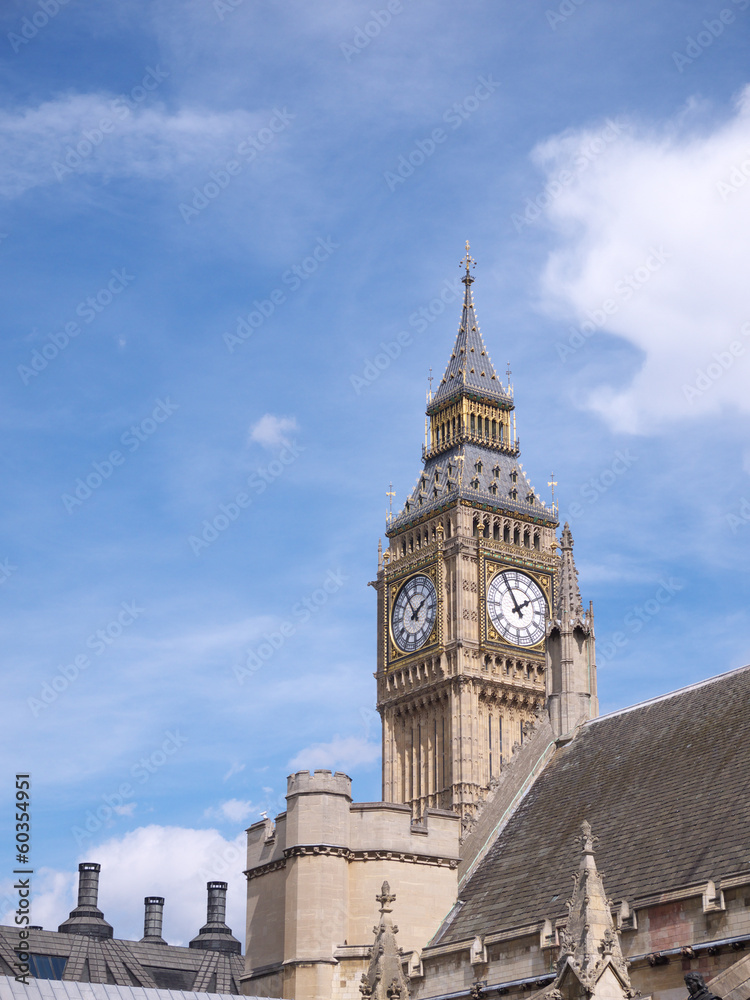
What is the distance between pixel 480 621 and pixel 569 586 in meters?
36.6

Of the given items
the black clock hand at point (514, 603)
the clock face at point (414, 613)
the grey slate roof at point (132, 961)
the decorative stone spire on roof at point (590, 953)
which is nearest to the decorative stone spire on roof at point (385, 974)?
the decorative stone spire on roof at point (590, 953)

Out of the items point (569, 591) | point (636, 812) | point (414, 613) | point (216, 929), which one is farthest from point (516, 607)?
point (636, 812)

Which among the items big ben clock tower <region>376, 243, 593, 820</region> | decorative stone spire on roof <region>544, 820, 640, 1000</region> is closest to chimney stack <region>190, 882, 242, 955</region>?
big ben clock tower <region>376, 243, 593, 820</region>

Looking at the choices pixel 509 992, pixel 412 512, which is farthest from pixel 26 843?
pixel 412 512

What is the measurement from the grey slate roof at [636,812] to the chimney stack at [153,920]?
4880 cm

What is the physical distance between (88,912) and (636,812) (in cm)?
5355

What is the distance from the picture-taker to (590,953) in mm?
21297

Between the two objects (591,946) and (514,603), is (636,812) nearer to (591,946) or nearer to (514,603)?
(591,946)

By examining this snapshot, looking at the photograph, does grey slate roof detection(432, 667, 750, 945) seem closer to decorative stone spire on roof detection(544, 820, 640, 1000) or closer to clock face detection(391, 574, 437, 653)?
decorative stone spire on roof detection(544, 820, 640, 1000)

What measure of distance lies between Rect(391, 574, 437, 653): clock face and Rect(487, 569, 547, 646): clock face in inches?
124

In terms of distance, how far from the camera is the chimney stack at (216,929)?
3194 inches

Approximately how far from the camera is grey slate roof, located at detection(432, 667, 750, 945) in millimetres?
28250

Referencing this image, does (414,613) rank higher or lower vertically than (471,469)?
lower

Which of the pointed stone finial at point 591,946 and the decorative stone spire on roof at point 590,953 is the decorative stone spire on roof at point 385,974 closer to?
the decorative stone spire on roof at point 590,953
